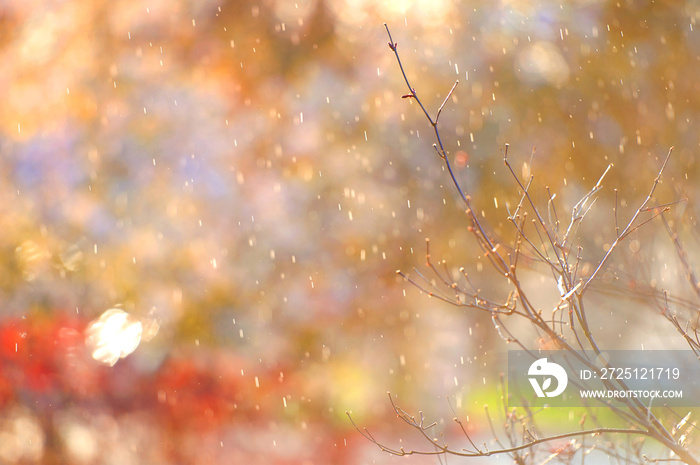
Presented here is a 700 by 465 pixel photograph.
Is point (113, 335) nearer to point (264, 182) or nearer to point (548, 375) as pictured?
point (264, 182)

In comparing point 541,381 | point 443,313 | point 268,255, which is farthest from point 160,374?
point 443,313

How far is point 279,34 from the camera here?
6152mm

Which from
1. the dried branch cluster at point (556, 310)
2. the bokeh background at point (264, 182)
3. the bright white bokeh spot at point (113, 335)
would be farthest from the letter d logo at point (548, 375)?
the bright white bokeh spot at point (113, 335)

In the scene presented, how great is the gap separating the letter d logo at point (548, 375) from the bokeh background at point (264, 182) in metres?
1.83

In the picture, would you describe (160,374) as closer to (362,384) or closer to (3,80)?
(362,384)

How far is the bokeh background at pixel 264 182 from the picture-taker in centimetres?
427

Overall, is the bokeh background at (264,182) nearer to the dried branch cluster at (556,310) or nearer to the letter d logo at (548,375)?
the letter d logo at (548,375)

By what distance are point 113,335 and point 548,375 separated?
3.45 m

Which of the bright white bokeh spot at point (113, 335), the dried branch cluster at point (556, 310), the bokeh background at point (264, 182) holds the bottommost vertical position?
the dried branch cluster at point (556, 310)

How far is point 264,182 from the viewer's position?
6.04 metres

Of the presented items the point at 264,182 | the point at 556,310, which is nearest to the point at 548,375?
the point at 556,310

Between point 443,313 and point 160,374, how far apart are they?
14.6ft

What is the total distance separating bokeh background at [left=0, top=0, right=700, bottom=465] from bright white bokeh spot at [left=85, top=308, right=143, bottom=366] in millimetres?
24

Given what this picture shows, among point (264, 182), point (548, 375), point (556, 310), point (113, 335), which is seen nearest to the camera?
point (556, 310)
